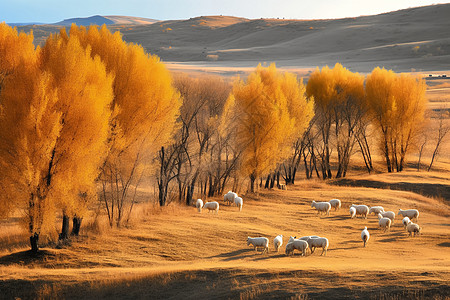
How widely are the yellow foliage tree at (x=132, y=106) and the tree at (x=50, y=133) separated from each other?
12.9ft

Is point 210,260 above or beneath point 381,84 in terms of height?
beneath

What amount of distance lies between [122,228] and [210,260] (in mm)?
6867

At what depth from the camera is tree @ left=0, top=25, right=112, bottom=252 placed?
2048 cm

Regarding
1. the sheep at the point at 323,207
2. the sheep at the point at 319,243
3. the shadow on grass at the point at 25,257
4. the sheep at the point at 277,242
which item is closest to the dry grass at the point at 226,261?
the shadow on grass at the point at 25,257

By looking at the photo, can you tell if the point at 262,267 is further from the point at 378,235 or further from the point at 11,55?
the point at 11,55

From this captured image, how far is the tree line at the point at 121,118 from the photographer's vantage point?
20797 millimetres

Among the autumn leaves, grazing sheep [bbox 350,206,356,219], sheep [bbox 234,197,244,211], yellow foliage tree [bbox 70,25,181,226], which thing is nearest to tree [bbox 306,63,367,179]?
grazing sheep [bbox 350,206,356,219]

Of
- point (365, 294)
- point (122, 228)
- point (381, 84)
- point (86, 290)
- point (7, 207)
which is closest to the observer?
point (365, 294)

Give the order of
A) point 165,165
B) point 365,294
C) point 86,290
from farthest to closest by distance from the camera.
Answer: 1. point 165,165
2. point 86,290
3. point 365,294

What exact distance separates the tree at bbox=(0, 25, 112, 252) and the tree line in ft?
0.15

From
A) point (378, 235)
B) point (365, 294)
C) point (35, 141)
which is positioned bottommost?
point (378, 235)

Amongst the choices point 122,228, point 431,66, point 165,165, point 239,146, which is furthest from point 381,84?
point 431,66

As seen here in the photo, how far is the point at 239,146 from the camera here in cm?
4019

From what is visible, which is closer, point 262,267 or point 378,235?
point 262,267
